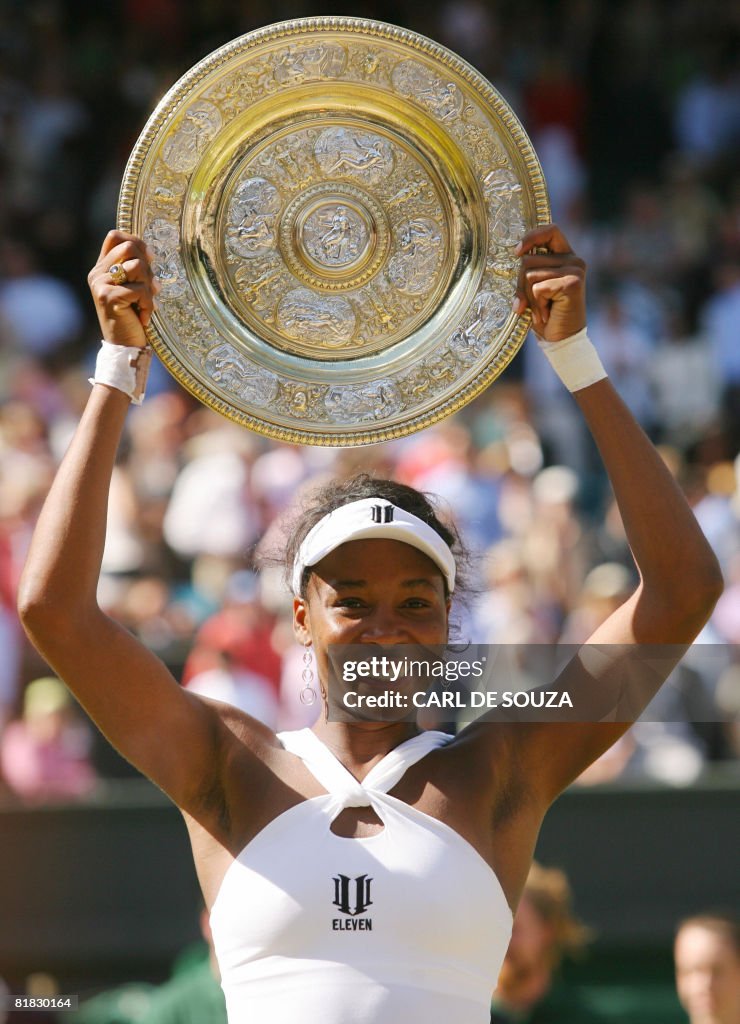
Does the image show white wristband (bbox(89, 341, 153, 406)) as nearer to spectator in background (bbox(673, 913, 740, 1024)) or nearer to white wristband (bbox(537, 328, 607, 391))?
white wristband (bbox(537, 328, 607, 391))

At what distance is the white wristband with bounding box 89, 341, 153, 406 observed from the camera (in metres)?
2.83

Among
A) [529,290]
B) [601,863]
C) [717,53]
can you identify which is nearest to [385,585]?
[529,290]

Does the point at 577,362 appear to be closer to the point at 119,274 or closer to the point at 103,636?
the point at 119,274

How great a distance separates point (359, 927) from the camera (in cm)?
262

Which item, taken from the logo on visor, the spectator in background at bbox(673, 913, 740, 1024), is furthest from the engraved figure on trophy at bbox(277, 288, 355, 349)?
the spectator in background at bbox(673, 913, 740, 1024)

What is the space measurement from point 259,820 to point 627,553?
5051mm

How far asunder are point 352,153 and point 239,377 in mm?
480

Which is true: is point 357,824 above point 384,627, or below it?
below

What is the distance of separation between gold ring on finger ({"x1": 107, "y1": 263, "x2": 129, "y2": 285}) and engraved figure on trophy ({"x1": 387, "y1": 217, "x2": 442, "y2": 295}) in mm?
580

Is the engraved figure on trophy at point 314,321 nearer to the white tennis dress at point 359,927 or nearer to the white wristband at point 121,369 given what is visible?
the white wristband at point 121,369

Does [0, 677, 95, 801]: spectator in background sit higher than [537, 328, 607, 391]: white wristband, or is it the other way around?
[0, 677, 95, 801]: spectator in background

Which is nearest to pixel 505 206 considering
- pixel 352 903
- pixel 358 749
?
pixel 358 749

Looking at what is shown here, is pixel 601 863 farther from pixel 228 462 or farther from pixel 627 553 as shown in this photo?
pixel 228 462

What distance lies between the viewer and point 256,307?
3.21 metres
